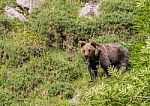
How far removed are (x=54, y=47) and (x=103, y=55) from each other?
252 centimetres

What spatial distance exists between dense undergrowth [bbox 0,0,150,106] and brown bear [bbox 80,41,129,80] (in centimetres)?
27

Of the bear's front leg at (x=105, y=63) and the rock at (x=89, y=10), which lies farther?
the rock at (x=89, y=10)

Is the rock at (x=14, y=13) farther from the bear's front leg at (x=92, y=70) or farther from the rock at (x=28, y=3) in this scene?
the bear's front leg at (x=92, y=70)

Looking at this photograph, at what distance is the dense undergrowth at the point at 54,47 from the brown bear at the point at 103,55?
266 mm

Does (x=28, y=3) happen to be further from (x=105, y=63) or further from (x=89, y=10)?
(x=105, y=63)

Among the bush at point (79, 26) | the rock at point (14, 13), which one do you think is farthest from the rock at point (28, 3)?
the bush at point (79, 26)

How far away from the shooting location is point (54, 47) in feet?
42.1

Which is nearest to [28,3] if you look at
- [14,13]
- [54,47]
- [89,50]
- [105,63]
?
[14,13]

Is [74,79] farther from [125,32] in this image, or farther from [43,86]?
[125,32]

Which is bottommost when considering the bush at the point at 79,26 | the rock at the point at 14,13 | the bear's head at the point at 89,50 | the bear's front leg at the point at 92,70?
→ the bear's front leg at the point at 92,70

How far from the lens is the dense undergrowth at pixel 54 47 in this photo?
1066 centimetres

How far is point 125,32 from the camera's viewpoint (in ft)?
41.9

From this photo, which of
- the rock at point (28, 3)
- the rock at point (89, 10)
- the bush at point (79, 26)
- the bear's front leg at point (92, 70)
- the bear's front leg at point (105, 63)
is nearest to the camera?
the bear's front leg at point (105, 63)

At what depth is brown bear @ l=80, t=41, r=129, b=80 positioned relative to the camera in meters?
10.5
